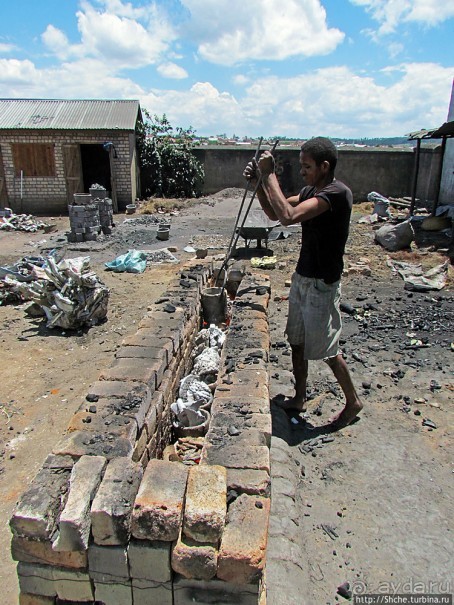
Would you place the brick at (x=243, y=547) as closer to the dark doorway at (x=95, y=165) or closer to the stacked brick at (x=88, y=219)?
the stacked brick at (x=88, y=219)

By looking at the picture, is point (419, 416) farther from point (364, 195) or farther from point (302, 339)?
point (364, 195)

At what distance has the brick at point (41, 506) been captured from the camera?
6.23 feet

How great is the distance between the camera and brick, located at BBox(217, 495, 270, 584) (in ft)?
5.96

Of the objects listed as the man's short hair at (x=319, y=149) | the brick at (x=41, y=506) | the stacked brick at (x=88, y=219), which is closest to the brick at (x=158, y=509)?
the brick at (x=41, y=506)

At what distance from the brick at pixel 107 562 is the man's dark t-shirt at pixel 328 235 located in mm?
2256

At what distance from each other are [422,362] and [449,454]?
1.63m

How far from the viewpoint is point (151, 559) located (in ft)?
6.31

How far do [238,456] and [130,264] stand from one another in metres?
7.38

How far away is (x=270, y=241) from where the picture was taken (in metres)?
12.0

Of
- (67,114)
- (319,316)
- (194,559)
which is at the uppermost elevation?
(67,114)

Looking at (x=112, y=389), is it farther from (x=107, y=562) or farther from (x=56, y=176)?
(x=56, y=176)

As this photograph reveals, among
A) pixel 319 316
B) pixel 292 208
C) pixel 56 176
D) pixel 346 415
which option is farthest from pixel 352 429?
pixel 56 176

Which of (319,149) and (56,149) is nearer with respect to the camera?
(319,149)

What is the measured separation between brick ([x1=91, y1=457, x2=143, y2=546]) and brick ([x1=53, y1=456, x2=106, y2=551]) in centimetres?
3
